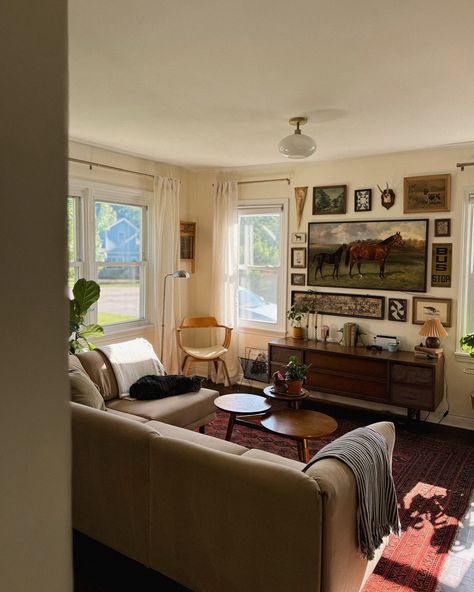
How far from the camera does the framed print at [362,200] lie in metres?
4.60

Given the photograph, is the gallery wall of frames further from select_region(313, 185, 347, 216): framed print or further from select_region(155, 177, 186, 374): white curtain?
select_region(155, 177, 186, 374): white curtain

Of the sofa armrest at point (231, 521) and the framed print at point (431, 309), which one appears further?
the framed print at point (431, 309)

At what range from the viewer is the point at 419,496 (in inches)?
119

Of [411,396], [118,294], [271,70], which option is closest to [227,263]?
[118,294]

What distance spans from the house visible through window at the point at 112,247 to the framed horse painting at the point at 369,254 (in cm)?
185

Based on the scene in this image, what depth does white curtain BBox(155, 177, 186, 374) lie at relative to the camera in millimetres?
5090

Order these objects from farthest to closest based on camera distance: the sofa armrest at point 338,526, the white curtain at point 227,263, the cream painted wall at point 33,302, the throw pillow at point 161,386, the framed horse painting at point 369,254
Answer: the white curtain at point 227,263
the framed horse painting at point 369,254
the throw pillow at point 161,386
the sofa armrest at point 338,526
the cream painted wall at point 33,302

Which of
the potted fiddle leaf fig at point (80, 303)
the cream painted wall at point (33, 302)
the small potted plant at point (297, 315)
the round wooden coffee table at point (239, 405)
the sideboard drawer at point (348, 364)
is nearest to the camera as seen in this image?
the cream painted wall at point (33, 302)

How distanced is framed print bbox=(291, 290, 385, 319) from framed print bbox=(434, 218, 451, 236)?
800mm

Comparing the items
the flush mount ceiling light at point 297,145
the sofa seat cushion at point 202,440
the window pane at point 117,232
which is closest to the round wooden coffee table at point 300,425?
the sofa seat cushion at point 202,440

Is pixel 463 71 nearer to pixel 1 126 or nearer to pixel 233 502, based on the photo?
pixel 233 502

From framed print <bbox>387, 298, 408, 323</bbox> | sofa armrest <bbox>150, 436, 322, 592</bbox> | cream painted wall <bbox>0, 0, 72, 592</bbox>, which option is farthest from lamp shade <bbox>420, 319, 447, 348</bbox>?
cream painted wall <bbox>0, 0, 72, 592</bbox>

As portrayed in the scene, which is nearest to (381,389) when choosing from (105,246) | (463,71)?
(463,71)

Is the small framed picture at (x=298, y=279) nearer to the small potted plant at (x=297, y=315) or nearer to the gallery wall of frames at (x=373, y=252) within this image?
the gallery wall of frames at (x=373, y=252)
